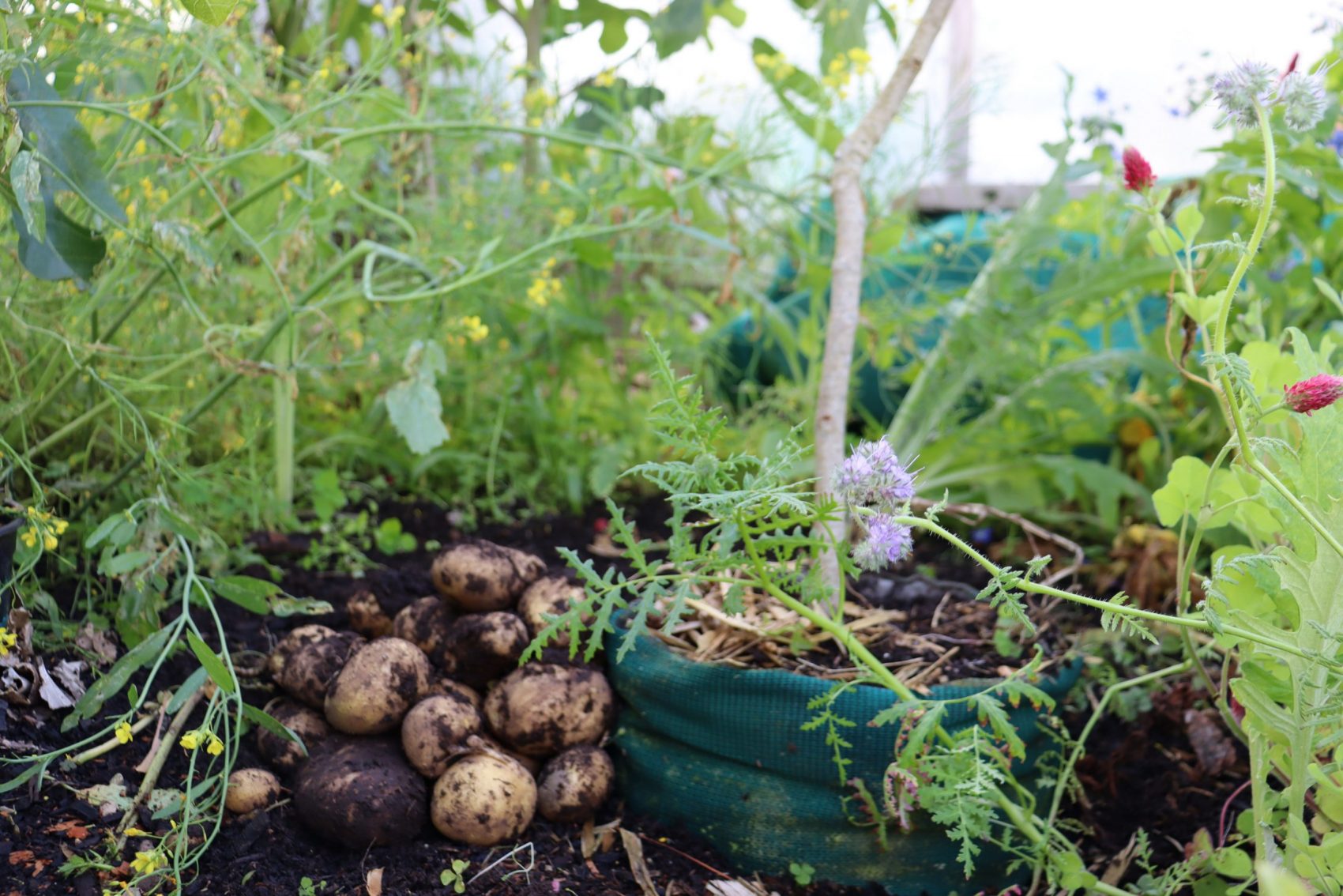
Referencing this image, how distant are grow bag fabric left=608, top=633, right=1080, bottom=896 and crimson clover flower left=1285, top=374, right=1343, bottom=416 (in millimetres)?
533

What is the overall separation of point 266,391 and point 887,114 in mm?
1197

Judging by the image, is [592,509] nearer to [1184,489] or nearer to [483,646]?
[483,646]

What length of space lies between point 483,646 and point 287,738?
0.83 ft

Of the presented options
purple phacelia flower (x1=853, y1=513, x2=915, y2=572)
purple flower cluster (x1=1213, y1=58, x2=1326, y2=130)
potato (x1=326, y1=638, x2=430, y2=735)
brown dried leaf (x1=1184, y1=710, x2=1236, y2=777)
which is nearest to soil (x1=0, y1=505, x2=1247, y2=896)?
brown dried leaf (x1=1184, y1=710, x2=1236, y2=777)

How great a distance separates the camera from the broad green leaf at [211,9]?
1082 millimetres

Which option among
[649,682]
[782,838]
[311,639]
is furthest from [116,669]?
[782,838]

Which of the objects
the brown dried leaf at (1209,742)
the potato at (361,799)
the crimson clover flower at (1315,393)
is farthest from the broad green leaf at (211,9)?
the brown dried leaf at (1209,742)

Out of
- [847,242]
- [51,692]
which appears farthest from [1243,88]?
[51,692]

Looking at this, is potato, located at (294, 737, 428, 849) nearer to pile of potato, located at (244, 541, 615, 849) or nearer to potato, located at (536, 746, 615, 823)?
pile of potato, located at (244, 541, 615, 849)

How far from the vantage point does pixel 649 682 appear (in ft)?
4.37

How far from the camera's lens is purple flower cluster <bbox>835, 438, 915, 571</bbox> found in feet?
2.93

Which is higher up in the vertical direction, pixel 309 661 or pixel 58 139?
pixel 58 139

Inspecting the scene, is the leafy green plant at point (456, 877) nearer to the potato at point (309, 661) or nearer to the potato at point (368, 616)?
the potato at point (309, 661)

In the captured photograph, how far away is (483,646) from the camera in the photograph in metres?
1.37
